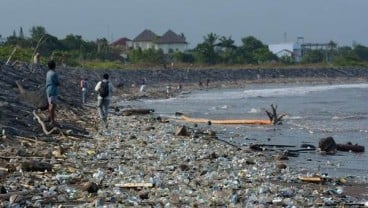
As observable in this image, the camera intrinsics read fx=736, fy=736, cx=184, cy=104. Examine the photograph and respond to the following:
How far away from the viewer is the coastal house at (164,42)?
127 meters

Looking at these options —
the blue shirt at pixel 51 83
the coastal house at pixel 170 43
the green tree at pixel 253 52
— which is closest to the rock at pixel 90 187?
the blue shirt at pixel 51 83

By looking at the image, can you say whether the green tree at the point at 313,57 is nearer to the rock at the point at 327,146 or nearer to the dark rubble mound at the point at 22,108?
the dark rubble mound at the point at 22,108

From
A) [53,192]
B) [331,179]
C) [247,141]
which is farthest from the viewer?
[247,141]

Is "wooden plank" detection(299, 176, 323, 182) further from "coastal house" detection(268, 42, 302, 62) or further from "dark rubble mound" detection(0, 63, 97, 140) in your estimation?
"coastal house" detection(268, 42, 302, 62)

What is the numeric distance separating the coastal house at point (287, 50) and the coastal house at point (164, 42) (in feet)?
55.6

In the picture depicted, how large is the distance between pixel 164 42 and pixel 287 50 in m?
24.1

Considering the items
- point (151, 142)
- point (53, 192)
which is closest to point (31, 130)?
point (151, 142)

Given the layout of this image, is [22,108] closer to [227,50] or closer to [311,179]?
[311,179]

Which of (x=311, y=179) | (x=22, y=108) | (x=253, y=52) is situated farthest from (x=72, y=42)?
(x=311, y=179)

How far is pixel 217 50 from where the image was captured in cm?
11600

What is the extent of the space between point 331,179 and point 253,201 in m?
3.27

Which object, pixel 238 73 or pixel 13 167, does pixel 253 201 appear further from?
pixel 238 73

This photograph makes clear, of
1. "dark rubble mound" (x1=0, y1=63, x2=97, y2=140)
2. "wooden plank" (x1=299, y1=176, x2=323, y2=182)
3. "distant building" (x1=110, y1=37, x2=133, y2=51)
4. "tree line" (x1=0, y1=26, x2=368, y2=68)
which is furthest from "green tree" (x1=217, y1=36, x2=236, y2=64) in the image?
"wooden plank" (x1=299, y1=176, x2=323, y2=182)

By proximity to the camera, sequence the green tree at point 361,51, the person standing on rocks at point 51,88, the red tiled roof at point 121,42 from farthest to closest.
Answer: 1. the red tiled roof at point 121,42
2. the green tree at point 361,51
3. the person standing on rocks at point 51,88
